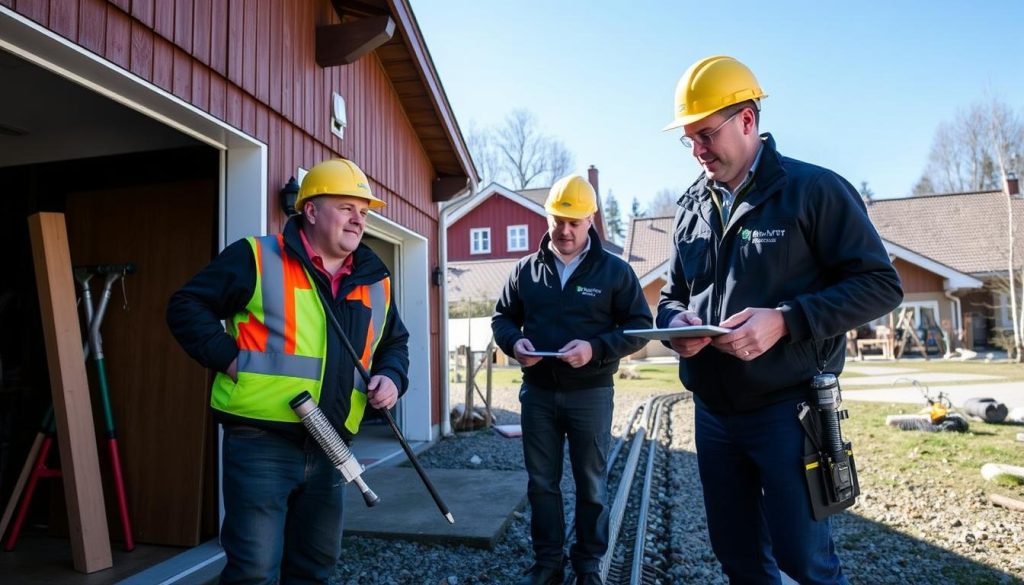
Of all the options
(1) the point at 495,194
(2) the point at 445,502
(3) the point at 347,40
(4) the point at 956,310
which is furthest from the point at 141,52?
(4) the point at 956,310

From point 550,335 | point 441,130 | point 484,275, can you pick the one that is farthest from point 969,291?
point 550,335

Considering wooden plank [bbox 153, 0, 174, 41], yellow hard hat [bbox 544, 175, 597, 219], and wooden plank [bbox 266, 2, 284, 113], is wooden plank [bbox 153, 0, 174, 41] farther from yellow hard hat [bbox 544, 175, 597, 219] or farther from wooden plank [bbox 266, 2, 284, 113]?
yellow hard hat [bbox 544, 175, 597, 219]

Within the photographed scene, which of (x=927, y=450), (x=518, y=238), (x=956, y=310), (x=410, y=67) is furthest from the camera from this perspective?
(x=518, y=238)

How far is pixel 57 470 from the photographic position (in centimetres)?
390

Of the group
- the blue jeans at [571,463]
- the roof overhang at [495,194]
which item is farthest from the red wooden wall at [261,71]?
the roof overhang at [495,194]

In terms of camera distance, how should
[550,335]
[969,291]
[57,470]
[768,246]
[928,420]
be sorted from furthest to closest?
[969,291] < [928,420] < [57,470] < [550,335] < [768,246]

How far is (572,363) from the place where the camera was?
3.12m

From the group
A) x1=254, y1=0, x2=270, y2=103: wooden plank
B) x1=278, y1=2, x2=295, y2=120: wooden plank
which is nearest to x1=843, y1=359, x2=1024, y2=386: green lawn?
x1=278, y1=2, x2=295, y2=120: wooden plank

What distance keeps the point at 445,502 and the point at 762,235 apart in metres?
3.67

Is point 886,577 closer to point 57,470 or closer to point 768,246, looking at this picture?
point 768,246

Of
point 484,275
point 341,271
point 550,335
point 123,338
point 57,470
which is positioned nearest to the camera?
point 341,271

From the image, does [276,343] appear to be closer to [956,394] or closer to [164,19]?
[164,19]

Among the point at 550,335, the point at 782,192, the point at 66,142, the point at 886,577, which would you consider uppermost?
the point at 66,142

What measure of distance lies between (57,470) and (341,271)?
277 centimetres
